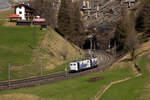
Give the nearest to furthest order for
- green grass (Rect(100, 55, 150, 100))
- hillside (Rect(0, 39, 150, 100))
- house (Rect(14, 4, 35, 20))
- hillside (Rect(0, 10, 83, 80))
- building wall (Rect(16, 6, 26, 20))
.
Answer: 1. hillside (Rect(0, 39, 150, 100))
2. green grass (Rect(100, 55, 150, 100))
3. hillside (Rect(0, 10, 83, 80))
4. house (Rect(14, 4, 35, 20))
5. building wall (Rect(16, 6, 26, 20))

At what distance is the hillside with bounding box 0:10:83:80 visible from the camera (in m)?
68.3

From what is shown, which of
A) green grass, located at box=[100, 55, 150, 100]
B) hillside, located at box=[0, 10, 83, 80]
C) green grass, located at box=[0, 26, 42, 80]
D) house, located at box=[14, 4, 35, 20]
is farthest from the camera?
house, located at box=[14, 4, 35, 20]

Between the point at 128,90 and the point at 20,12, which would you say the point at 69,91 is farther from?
the point at 20,12

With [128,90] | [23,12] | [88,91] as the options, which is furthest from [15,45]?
[128,90]

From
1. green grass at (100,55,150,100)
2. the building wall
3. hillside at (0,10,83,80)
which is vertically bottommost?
green grass at (100,55,150,100)

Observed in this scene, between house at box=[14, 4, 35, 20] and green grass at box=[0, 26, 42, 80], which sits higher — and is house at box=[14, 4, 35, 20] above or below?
above

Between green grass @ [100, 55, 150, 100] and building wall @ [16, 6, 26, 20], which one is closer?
green grass @ [100, 55, 150, 100]

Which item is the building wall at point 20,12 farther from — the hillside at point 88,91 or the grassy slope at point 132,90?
the grassy slope at point 132,90

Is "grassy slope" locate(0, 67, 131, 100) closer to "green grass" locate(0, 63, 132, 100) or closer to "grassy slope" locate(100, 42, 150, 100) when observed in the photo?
"green grass" locate(0, 63, 132, 100)

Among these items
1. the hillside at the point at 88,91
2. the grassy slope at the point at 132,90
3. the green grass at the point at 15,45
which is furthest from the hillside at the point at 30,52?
the grassy slope at the point at 132,90

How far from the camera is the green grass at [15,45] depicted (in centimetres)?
6970

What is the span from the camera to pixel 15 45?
80.6 m

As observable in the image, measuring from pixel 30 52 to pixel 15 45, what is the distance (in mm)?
6596

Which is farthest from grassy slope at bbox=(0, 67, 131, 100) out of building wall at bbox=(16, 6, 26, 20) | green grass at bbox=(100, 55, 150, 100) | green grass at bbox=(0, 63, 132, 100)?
building wall at bbox=(16, 6, 26, 20)
